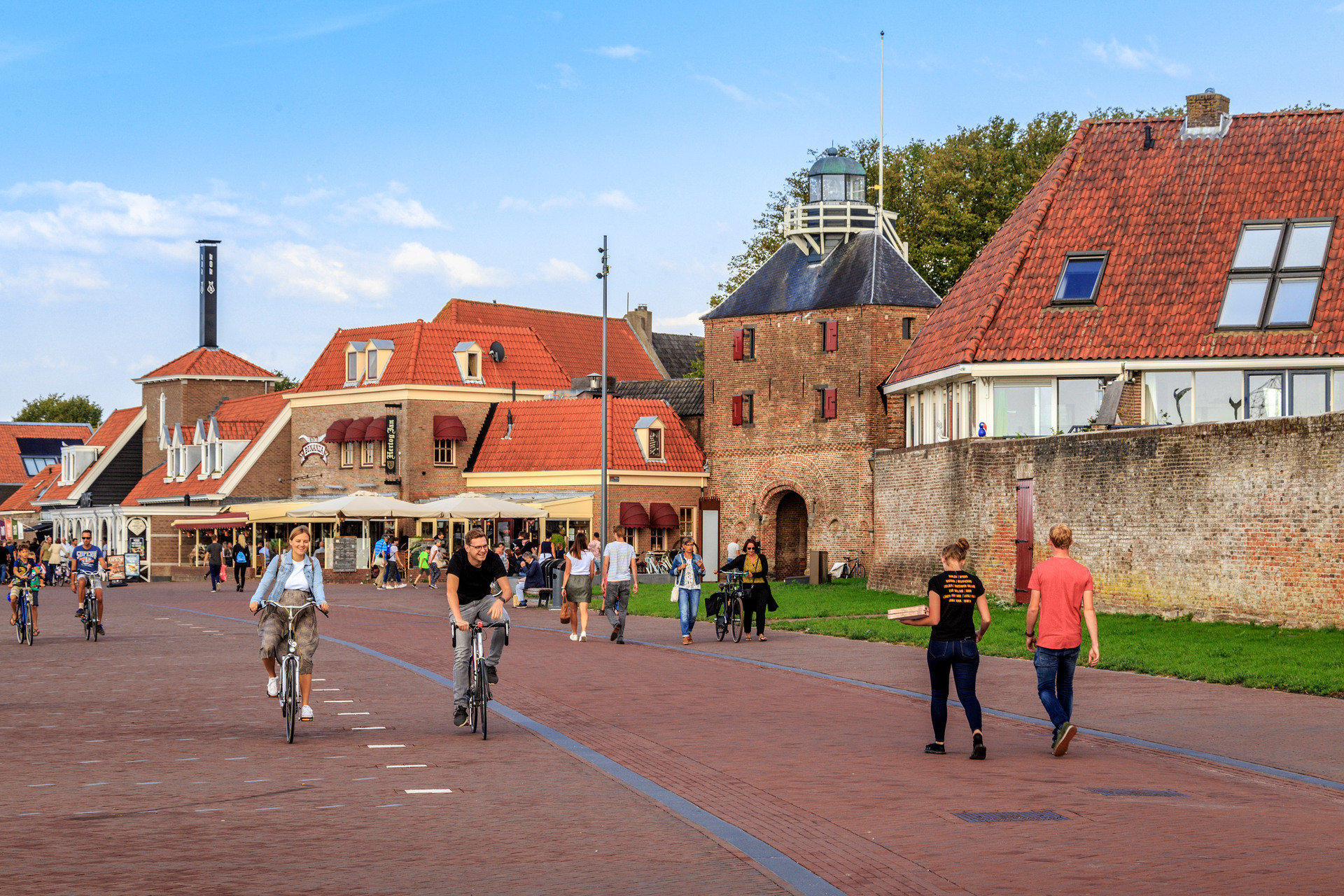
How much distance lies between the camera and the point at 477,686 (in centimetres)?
1309

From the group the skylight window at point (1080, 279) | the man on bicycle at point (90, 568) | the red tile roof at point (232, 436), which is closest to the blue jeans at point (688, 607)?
the man on bicycle at point (90, 568)

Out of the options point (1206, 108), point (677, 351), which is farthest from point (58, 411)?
point (1206, 108)

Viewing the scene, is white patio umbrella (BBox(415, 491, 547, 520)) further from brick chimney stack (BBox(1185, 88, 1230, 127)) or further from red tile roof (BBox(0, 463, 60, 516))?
red tile roof (BBox(0, 463, 60, 516))

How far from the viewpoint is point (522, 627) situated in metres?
29.8

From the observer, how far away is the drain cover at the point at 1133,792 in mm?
10039

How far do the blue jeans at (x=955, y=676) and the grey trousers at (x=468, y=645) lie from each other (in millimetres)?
3526

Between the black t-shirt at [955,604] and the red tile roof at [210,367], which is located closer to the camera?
the black t-shirt at [955,604]

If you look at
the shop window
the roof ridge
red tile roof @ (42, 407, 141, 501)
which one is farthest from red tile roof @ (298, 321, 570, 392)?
the roof ridge

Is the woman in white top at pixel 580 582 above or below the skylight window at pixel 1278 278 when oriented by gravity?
below

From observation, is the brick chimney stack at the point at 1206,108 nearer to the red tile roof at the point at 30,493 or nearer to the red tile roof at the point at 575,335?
the red tile roof at the point at 575,335

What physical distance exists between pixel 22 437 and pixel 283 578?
9965cm

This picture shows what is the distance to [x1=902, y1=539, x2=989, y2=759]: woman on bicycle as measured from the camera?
39.7 ft

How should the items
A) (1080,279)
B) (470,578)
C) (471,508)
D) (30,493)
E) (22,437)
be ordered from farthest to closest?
(22,437) → (30,493) → (471,508) → (1080,279) → (470,578)

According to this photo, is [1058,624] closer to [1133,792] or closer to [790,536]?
[1133,792]
